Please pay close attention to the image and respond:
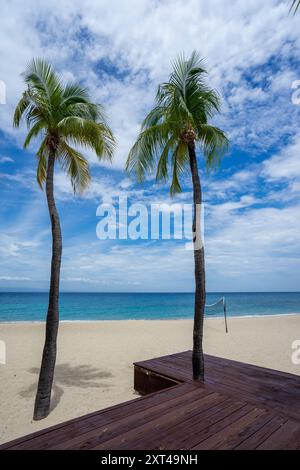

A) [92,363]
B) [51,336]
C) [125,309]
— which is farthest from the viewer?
[125,309]

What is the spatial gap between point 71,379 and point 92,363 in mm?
1930

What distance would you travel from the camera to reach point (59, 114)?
6465 millimetres

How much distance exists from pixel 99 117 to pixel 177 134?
2194 mm

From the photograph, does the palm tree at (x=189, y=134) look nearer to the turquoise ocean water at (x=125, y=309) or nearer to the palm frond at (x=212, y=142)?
the palm frond at (x=212, y=142)

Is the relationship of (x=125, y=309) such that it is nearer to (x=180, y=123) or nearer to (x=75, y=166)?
(x=75, y=166)

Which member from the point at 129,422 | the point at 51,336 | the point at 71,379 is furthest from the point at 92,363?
the point at 129,422

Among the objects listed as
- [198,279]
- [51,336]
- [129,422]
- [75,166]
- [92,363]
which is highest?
[75,166]

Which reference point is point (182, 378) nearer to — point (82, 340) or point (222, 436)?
point (222, 436)

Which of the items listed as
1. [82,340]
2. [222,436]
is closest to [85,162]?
[222,436]

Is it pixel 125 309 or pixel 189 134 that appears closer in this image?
pixel 189 134

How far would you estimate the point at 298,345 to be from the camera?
12.9 meters

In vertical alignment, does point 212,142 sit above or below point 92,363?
above

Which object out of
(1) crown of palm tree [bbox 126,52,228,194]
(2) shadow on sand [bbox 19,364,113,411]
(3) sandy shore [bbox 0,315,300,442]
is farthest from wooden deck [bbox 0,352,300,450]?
(1) crown of palm tree [bbox 126,52,228,194]
